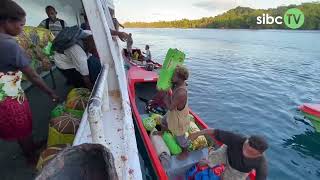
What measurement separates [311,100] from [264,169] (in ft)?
38.4

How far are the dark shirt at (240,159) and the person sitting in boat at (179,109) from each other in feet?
2.44

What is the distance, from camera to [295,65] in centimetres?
2464

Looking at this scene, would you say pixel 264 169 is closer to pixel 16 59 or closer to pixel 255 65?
pixel 16 59

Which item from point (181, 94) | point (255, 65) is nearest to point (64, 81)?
point (181, 94)

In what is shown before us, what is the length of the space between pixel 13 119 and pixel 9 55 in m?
0.65

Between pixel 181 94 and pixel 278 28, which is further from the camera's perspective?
pixel 278 28

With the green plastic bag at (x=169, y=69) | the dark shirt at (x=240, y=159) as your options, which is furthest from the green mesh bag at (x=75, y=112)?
the dark shirt at (x=240, y=159)

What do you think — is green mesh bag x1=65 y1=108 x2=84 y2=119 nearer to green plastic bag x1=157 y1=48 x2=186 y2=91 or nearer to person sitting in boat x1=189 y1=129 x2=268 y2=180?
green plastic bag x1=157 y1=48 x2=186 y2=91

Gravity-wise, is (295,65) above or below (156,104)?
below

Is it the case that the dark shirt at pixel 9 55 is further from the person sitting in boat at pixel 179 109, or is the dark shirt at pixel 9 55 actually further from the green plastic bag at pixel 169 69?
the green plastic bag at pixel 169 69

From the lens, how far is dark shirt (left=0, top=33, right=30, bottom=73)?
2613 mm

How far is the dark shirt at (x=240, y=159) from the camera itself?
4.12 meters

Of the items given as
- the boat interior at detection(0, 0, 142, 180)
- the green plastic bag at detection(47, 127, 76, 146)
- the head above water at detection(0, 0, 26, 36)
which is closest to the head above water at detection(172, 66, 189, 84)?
the boat interior at detection(0, 0, 142, 180)

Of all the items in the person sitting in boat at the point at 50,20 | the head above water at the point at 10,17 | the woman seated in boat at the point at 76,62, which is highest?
the person sitting in boat at the point at 50,20
